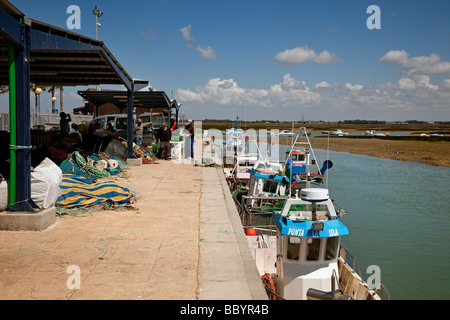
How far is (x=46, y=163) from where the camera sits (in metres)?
7.73

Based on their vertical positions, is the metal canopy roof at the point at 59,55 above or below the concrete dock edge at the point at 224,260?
above

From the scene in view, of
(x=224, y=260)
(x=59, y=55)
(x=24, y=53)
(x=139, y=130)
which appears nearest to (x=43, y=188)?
(x=24, y=53)

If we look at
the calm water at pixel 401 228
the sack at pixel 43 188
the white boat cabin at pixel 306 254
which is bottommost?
the calm water at pixel 401 228

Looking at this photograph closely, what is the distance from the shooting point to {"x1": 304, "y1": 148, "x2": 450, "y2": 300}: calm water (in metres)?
12.9

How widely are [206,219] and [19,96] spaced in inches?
159

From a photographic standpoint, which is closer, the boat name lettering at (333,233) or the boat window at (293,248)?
the boat name lettering at (333,233)

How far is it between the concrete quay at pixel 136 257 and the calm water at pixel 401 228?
7.51 meters

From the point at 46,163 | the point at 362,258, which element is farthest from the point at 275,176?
the point at 46,163

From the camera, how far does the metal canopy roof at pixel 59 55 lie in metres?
6.59

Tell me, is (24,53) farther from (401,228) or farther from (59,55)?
(401,228)

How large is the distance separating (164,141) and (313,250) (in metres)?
11.6

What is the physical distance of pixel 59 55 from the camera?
1116cm

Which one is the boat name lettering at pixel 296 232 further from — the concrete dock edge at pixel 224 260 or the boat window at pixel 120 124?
the boat window at pixel 120 124

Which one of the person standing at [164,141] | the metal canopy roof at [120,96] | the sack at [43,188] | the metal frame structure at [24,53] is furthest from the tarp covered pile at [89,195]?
the metal canopy roof at [120,96]
